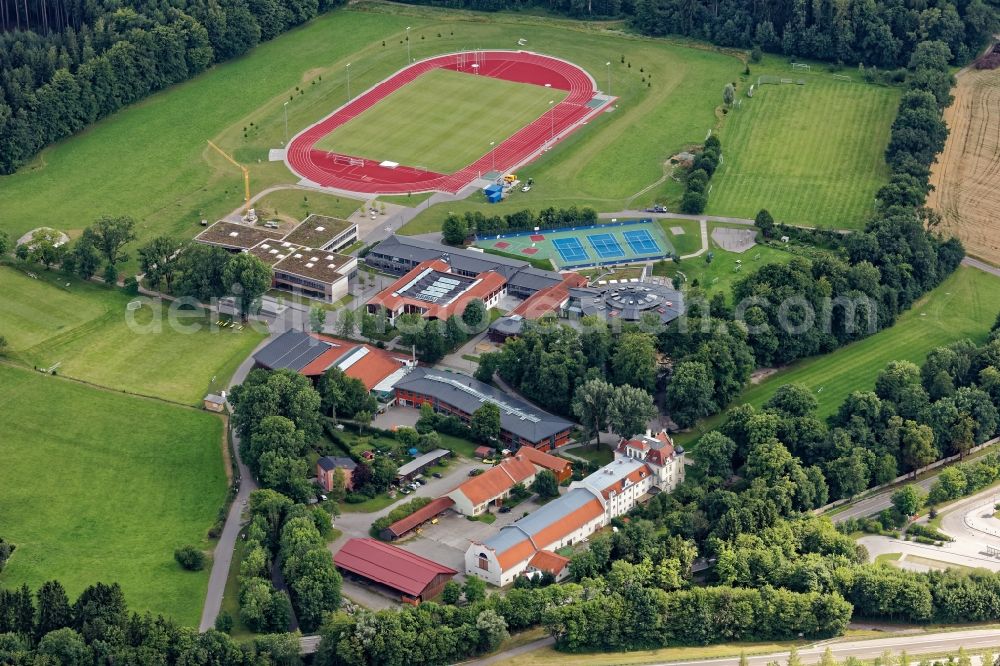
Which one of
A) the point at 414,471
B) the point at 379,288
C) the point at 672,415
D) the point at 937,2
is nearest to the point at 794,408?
the point at 672,415

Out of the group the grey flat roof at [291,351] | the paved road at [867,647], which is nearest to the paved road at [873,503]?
the paved road at [867,647]

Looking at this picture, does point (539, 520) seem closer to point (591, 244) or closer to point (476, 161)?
point (591, 244)

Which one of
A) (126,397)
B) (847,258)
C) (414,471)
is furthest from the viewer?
(847,258)

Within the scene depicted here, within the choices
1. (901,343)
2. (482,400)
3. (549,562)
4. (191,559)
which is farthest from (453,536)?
(901,343)

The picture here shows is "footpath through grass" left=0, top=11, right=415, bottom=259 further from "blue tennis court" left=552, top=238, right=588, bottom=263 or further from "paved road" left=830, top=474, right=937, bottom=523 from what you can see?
"paved road" left=830, top=474, right=937, bottom=523

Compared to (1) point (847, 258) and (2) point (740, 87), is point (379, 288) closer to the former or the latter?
(1) point (847, 258)
